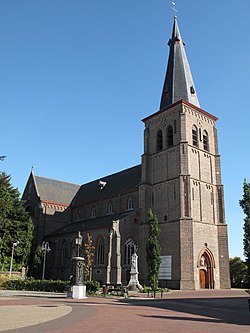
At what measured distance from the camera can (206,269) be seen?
38.6m

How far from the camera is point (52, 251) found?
53.2 metres

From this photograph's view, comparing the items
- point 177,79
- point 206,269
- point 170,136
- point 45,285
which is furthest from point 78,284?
point 177,79

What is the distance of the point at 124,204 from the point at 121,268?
1030cm

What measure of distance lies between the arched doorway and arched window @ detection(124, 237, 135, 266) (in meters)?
8.56

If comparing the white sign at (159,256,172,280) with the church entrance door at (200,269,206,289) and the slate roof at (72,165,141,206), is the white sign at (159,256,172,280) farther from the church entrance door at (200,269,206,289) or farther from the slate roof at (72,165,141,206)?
the slate roof at (72,165,141,206)

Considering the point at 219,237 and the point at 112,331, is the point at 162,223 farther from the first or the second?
the point at 112,331

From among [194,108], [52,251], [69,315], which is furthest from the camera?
[52,251]

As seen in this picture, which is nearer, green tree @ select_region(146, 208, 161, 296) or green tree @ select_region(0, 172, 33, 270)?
green tree @ select_region(146, 208, 161, 296)

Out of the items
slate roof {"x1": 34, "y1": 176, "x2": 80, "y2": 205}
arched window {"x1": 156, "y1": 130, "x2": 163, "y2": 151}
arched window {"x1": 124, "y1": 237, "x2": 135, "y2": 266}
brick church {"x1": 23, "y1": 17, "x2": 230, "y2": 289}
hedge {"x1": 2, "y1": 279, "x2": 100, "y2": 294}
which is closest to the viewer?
hedge {"x1": 2, "y1": 279, "x2": 100, "y2": 294}

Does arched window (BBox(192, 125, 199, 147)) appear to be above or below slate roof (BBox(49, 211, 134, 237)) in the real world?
above

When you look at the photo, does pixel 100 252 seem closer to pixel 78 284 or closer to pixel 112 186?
pixel 112 186

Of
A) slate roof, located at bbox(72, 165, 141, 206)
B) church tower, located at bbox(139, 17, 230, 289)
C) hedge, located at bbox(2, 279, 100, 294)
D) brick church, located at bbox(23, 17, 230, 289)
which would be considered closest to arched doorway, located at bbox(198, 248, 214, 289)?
church tower, located at bbox(139, 17, 230, 289)

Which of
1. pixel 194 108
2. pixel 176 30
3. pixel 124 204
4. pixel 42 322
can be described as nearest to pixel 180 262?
pixel 124 204

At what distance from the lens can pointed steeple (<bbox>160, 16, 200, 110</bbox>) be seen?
147 feet
